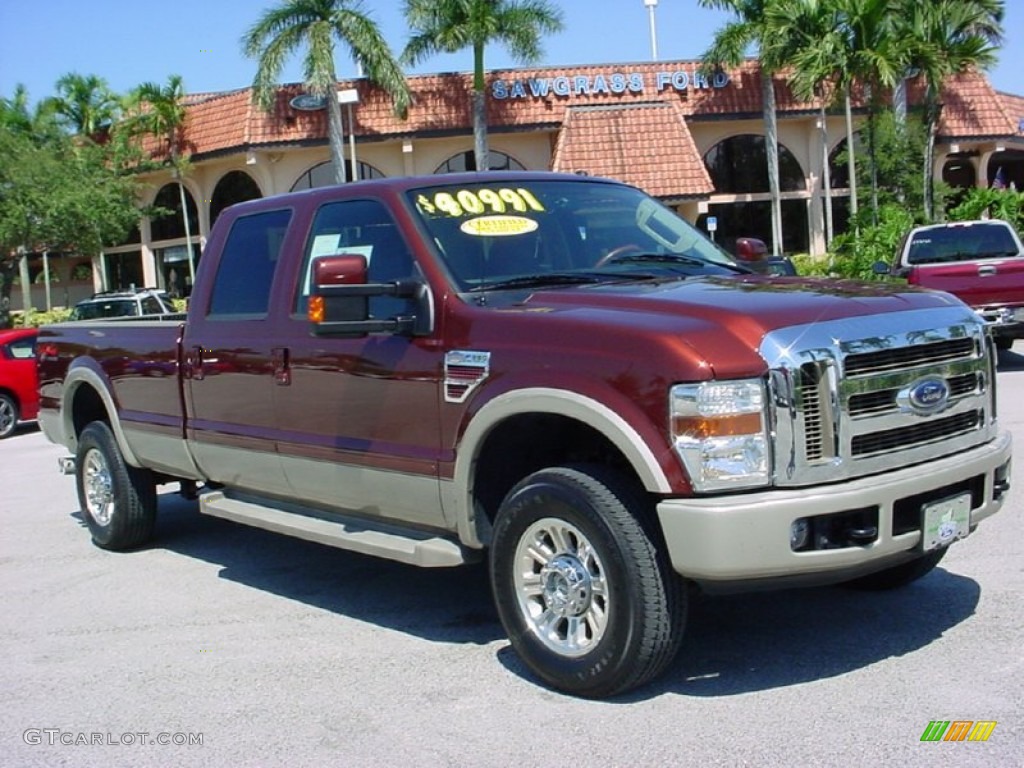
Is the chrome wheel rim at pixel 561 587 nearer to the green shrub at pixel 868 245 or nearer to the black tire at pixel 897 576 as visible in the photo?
the black tire at pixel 897 576

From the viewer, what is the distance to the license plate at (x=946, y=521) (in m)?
4.44

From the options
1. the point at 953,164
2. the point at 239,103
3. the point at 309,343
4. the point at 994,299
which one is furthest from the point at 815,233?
the point at 309,343

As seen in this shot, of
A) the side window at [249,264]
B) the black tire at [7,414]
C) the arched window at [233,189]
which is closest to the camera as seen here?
the side window at [249,264]

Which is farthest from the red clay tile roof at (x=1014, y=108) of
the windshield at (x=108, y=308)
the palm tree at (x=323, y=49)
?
the windshield at (x=108, y=308)

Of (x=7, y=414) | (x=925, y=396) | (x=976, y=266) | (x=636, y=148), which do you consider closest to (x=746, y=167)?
(x=636, y=148)

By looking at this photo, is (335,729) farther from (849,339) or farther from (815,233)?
(815,233)

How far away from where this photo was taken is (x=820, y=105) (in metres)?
32.7

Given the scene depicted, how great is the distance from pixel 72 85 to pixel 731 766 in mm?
41658

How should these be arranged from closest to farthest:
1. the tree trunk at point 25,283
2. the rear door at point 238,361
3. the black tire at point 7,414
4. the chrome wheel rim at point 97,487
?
the rear door at point 238,361, the chrome wheel rim at point 97,487, the black tire at point 7,414, the tree trunk at point 25,283

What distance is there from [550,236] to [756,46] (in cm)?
2825

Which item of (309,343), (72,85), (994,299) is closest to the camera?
(309,343)

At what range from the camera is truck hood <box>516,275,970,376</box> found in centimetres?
418

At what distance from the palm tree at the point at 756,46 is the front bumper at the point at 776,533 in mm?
27519

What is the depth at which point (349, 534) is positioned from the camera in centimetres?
559
